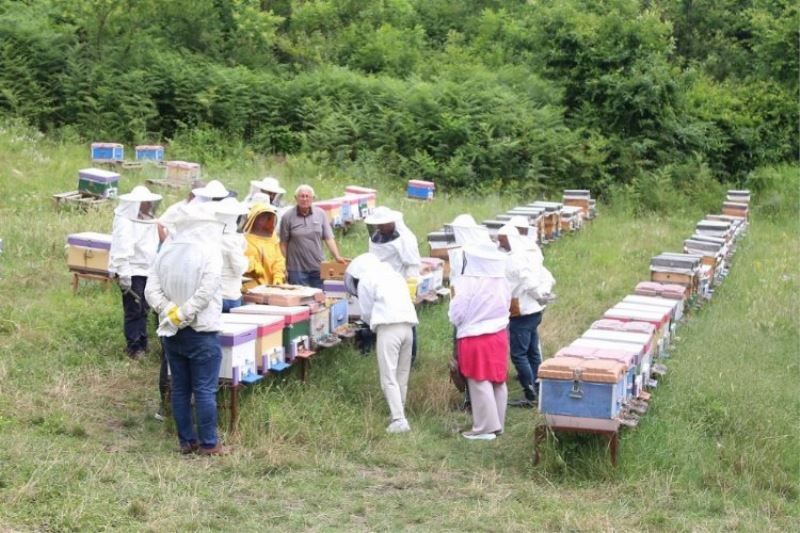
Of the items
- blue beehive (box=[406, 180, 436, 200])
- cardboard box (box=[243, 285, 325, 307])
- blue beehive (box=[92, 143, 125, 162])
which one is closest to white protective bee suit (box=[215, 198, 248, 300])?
cardboard box (box=[243, 285, 325, 307])

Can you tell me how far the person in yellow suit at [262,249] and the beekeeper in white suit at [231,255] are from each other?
73cm

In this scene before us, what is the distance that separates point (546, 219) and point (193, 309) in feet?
35.4

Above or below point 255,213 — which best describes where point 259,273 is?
below

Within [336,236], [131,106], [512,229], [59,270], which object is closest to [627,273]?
[336,236]

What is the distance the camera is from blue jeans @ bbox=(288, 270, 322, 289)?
11.1 m

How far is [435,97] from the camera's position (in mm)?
24344

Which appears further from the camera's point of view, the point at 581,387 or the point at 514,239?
the point at 514,239

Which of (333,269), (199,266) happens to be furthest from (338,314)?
(199,266)

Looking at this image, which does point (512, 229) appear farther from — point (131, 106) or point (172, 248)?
point (131, 106)

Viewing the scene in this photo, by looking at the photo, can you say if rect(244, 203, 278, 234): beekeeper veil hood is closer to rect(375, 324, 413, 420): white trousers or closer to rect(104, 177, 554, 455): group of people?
rect(104, 177, 554, 455): group of people

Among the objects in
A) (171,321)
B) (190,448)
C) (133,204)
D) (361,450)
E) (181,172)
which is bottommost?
(361,450)

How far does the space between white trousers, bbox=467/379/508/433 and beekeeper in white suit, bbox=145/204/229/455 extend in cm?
218

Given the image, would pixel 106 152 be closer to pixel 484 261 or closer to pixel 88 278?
pixel 88 278

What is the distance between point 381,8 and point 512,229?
22.4 m
